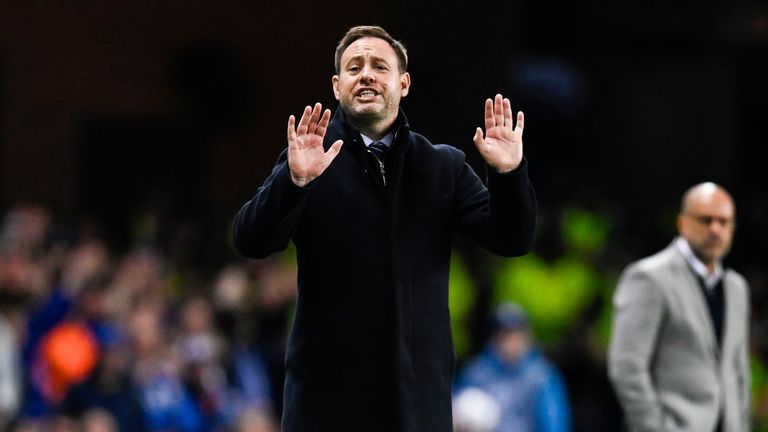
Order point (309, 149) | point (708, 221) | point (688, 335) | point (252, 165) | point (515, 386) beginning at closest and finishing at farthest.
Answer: point (309, 149) → point (688, 335) → point (708, 221) → point (515, 386) → point (252, 165)

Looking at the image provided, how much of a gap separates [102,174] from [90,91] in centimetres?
78

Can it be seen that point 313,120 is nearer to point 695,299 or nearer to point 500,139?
point 500,139

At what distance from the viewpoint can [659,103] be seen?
1672cm

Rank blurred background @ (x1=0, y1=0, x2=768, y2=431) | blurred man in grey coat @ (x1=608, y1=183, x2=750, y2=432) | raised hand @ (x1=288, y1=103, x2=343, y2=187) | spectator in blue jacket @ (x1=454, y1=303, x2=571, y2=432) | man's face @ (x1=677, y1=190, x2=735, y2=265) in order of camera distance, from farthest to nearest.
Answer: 1. blurred background @ (x1=0, y1=0, x2=768, y2=431)
2. spectator in blue jacket @ (x1=454, y1=303, x2=571, y2=432)
3. man's face @ (x1=677, y1=190, x2=735, y2=265)
4. blurred man in grey coat @ (x1=608, y1=183, x2=750, y2=432)
5. raised hand @ (x1=288, y1=103, x2=343, y2=187)

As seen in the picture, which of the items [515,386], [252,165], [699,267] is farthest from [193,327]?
[252,165]

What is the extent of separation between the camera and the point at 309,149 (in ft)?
14.1

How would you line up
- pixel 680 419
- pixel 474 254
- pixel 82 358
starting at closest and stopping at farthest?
pixel 680 419
pixel 82 358
pixel 474 254

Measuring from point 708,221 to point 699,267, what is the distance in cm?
21

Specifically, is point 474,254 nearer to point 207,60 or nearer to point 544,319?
point 544,319

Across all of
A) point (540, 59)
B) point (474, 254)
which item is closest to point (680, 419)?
point (474, 254)

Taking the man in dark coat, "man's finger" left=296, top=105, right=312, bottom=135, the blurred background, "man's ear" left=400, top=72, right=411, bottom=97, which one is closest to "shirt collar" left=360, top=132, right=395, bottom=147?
the man in dark coat

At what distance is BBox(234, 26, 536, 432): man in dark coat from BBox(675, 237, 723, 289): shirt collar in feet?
8.24

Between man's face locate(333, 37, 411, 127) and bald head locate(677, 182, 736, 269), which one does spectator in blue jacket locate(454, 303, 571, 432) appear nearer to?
bald head locate(677, 182, 736, 269)

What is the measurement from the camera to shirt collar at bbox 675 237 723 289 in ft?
22.3
